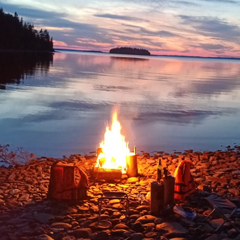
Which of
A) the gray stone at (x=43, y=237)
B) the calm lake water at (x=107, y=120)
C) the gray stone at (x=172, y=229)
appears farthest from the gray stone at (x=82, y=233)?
the calm lake water at (x=107, y=120)

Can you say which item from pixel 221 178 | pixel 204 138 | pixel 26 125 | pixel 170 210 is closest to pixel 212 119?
pixel 204 138

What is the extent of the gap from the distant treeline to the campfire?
124 meters

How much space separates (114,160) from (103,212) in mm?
2782

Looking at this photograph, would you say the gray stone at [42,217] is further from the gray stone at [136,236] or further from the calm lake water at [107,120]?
the calm lake water at [107,120]

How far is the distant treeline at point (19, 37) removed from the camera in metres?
129

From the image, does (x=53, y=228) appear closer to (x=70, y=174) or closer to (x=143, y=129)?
(x=70, y=174)

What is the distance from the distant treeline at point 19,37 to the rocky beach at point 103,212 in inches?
4944

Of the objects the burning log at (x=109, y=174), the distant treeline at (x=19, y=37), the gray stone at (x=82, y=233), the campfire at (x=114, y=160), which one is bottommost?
the gray stone at (x=82, y=233)

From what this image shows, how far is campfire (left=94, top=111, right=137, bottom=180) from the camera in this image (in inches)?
377

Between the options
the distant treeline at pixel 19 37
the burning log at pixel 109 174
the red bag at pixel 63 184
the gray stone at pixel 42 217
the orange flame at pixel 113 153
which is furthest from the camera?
the distant treeline at pixel 19 37

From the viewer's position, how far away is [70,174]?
8008 mm

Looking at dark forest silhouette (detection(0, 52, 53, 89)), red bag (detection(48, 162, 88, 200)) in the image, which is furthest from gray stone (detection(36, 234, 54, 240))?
dark forest silhouette (detection(0, 52, 53, 89))

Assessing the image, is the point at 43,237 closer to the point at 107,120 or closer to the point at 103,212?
the point at 103,212

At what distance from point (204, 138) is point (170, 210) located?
967 cm
